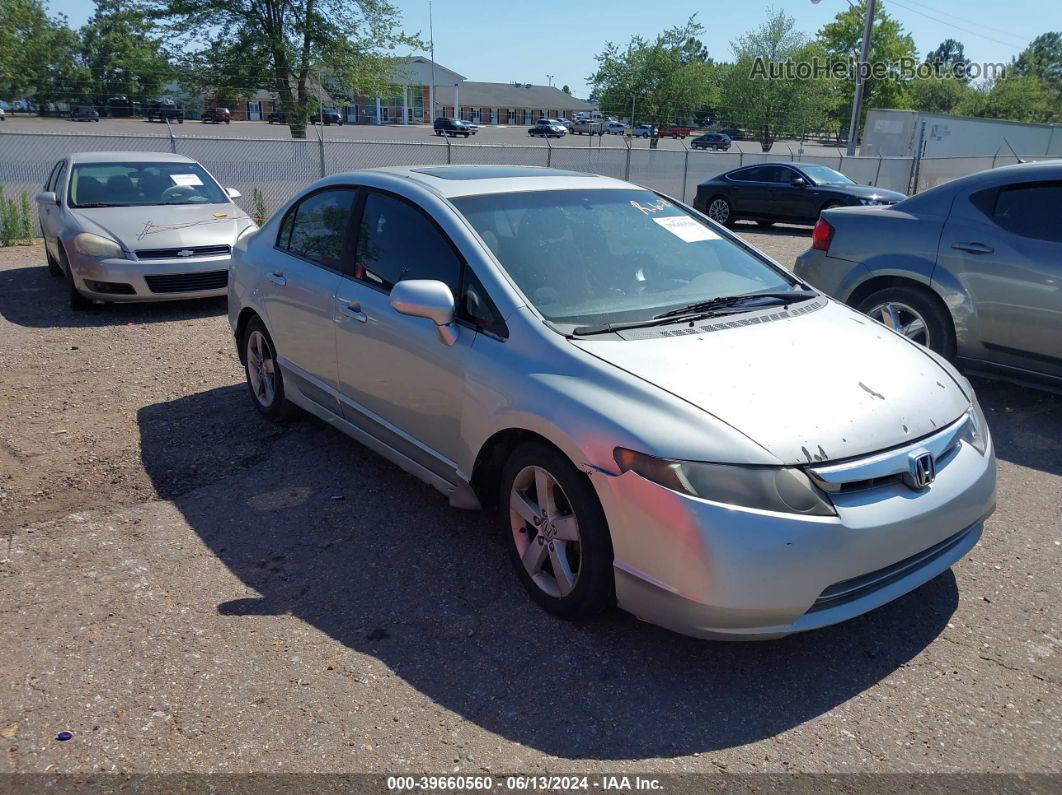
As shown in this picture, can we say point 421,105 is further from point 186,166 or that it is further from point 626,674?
point 626,674

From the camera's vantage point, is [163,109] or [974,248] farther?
[163,109]

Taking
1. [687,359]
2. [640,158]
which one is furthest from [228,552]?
[640,158]

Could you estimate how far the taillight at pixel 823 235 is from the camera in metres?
6.69

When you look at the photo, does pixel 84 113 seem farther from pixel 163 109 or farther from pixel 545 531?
pixel 545 531

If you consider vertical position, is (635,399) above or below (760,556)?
above

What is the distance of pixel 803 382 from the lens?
3111mm

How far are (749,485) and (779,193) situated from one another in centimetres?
1659

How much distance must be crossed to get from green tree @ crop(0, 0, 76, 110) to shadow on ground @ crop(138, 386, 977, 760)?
30566 millimetres

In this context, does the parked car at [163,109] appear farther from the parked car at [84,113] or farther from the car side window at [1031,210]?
the car side window at [1031,210]

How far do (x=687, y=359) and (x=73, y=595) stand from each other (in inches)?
107

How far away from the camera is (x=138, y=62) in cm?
2522

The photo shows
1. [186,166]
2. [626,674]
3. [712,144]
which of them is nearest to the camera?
[626,674]

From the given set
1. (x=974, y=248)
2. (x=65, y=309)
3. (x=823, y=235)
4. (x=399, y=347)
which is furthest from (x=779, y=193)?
(x=399, y=347)

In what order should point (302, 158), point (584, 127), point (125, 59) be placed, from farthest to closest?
point (584, 127)
point (125, 59)
point (302, 158)
